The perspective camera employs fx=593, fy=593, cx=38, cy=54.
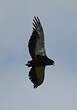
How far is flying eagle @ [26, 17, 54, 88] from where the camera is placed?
143ft

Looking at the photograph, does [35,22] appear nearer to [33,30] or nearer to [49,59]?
[33,30]

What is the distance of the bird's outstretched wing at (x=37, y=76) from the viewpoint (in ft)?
146

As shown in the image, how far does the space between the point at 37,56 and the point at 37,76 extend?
2.17 metres

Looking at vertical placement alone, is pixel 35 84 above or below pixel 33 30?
below

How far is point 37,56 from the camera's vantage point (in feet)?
144

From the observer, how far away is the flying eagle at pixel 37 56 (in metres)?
43.5

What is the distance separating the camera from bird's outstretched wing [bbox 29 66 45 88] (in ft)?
146

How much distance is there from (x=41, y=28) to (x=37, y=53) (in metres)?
2.22

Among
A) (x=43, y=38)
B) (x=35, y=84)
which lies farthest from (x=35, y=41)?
(x=35, y=84)

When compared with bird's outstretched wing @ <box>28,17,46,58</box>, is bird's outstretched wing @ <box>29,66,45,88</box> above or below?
below

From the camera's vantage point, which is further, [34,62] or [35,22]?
[35,22]

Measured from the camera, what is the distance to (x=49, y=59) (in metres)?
44.1

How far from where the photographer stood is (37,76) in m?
45.5

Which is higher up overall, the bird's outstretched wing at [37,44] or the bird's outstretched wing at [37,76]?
the bird's outstretched wing at [37,44]
